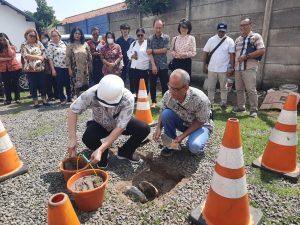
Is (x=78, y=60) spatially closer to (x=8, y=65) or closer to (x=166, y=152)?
(x=8, y=65)

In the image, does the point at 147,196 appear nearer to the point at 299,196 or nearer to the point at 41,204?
the point at 41,204

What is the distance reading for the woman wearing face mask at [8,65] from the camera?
676cm

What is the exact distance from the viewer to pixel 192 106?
3.36 meters

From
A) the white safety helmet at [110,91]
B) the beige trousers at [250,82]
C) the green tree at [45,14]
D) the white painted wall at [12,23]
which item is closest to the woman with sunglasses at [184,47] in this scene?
the beige trousers at [250,82]

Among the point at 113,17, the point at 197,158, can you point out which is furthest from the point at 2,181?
the point at 113,17

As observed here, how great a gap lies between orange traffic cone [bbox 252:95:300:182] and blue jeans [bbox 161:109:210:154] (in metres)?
0.83

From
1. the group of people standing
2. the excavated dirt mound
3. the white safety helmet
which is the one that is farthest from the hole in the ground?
the group of people standing

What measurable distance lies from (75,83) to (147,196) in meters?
4.48

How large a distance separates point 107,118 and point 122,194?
984 millimetres

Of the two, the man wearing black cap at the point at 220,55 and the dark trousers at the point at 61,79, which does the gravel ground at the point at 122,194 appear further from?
the dark trousers at the point at 61,79

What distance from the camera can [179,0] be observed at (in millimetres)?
8656

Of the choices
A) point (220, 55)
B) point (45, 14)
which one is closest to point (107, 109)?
point (220, 55)

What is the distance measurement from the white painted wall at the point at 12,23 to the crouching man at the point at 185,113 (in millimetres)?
18253

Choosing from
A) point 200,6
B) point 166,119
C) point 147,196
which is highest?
point 200,6
